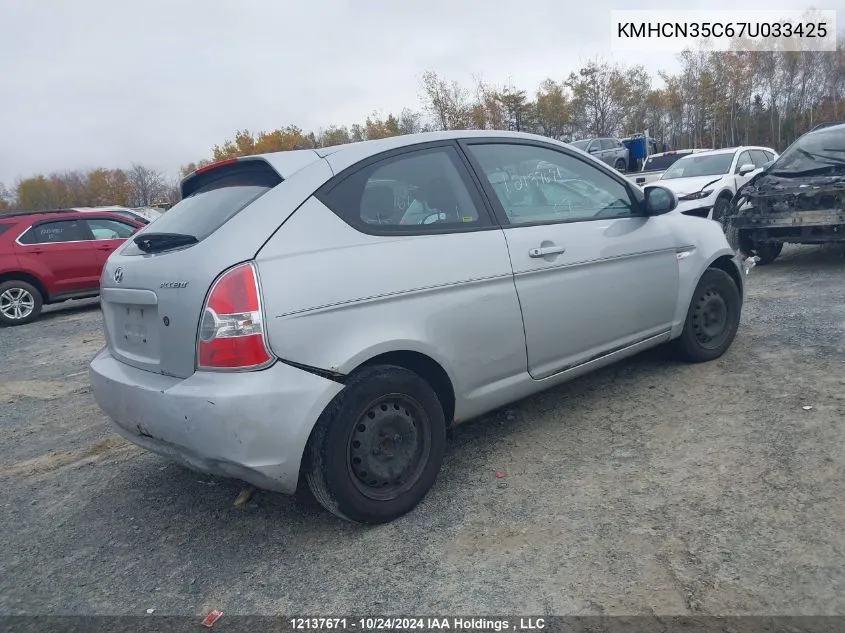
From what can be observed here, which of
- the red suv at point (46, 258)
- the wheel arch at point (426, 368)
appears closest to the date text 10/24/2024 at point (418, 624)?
the wheel arch at point (426, 368)

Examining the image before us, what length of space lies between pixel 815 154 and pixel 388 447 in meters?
7.43

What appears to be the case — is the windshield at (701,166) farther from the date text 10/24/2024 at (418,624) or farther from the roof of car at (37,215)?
the date text 10/24/2024 at (418,624)

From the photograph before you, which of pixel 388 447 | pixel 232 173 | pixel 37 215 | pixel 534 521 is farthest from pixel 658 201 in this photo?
pixel 37 215

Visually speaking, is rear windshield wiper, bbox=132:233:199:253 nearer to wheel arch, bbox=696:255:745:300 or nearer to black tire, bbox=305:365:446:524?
black tire, bbox=305:365:446:524

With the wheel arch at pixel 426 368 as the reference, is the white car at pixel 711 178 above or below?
above

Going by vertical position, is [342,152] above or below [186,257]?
above

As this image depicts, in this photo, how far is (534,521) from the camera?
108 inches

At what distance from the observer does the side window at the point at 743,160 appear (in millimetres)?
11656

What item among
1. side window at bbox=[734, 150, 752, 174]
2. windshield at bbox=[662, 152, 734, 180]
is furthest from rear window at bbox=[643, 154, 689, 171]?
windshield at bbox=[662, 152, 734, 180]

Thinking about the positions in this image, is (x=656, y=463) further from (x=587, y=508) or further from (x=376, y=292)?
(x=376, y=292)

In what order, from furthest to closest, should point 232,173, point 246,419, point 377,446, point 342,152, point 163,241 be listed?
point 232,173 → point 342,152 → point 163,241 → point 377,446 → point 246,419

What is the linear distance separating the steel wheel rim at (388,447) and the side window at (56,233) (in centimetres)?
961

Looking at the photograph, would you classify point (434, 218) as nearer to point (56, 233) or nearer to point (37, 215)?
point (56, 233)

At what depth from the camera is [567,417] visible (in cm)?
381
